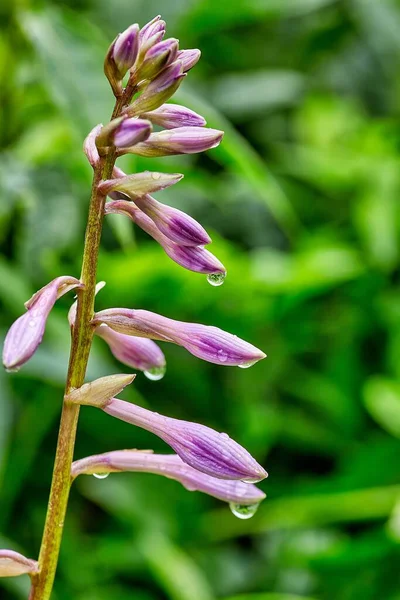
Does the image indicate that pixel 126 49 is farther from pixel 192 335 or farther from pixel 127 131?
pixel 192 335

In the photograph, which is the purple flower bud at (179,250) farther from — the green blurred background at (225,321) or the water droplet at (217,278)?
the green blurred background at (225,321)

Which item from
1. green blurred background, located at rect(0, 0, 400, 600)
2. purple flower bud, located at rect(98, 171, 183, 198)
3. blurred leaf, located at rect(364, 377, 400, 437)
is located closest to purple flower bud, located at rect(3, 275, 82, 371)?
purple flower bud, located at rect(98, 171, 183, 198)

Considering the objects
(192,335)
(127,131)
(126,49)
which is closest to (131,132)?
(127,131)

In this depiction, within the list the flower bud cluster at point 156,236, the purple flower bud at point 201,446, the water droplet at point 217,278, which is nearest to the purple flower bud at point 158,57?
the flower bud cluster at point 156,236

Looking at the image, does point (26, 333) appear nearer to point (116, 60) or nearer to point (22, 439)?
point (116, 60)

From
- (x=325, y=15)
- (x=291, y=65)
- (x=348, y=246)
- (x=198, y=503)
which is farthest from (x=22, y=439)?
(x=325, y=15)

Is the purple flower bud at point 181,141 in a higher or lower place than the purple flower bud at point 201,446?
higher

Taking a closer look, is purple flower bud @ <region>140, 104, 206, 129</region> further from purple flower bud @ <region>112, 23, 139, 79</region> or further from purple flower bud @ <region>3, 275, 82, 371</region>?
purple flower bud @ <region>3, 275, 82, 371</region>
